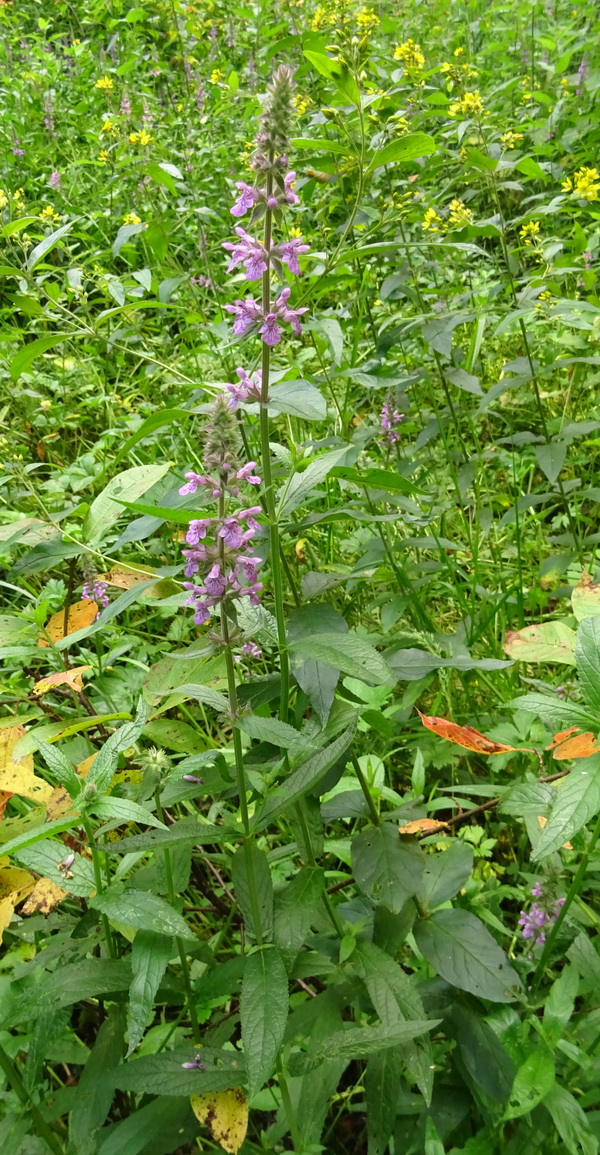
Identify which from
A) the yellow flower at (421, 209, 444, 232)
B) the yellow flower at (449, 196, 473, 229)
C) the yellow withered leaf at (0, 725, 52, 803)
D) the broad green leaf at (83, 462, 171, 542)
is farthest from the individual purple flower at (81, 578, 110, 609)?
the yellow flower at (449, 196, 473, 229)

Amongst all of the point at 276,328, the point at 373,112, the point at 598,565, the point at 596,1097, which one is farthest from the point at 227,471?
the point at 373,112

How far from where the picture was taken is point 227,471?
106cm

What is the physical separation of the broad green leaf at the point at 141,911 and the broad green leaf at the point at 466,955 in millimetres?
463

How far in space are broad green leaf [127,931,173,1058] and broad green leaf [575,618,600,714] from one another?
2.45 ft

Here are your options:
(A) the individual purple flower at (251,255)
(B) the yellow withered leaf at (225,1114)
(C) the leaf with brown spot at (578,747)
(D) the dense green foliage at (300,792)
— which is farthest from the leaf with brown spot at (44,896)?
(A) the individual purple flower at (251,255)

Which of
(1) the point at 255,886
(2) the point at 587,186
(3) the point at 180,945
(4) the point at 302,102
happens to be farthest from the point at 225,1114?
(4) the point at 302,102

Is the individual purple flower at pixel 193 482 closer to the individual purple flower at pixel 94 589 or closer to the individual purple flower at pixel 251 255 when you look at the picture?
the individual purple flower at pixel 251 255

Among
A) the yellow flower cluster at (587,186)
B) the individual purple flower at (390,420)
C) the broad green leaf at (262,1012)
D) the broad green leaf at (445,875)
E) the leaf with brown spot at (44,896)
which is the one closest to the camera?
the broad green leaf at (262,1012)

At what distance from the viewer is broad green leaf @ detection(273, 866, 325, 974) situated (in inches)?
42.8

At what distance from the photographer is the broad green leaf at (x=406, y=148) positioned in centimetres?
142

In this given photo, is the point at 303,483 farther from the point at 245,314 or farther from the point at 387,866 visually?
the point at 387,866

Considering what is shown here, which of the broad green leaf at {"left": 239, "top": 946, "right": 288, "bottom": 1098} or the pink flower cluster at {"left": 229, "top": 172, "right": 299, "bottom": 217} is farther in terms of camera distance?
the pink flower cluster at {"left": 229, "top": 172, "right": 299, "bottom": 217}

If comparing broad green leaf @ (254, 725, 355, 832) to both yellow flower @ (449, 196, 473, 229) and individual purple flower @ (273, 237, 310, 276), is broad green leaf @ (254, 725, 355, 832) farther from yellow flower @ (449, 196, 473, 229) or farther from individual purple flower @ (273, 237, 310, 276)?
yellow flower @ (449, 196, 473, 229)

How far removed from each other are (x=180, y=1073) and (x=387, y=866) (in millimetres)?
442
